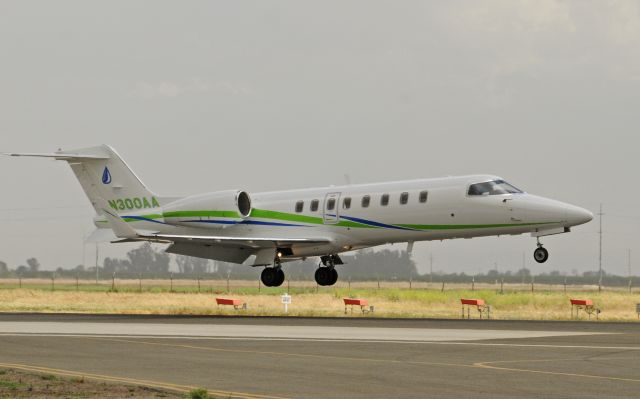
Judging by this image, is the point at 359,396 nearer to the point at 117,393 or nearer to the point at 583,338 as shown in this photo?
the point at 117,393

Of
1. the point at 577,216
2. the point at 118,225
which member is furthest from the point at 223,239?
the point at 577,216

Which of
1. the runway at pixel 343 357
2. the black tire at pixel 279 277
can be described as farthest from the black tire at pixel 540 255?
the black tire at pixel 279 277

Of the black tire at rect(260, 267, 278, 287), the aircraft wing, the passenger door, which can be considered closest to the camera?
the aircraft wing

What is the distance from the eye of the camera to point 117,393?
14812 millimetres

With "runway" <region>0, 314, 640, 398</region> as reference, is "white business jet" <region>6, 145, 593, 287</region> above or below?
above

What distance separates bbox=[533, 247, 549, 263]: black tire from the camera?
34125mm

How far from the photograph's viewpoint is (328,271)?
133ft

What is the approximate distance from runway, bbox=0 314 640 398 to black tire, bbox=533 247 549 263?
9.54 ft

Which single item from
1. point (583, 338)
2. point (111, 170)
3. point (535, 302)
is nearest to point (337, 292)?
point (535, 302)

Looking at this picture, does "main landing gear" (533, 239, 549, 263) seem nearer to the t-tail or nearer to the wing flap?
the wing flap

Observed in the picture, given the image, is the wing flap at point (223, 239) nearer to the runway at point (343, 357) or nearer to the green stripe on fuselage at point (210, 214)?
the green stripe on fuselage at point (210, 214)

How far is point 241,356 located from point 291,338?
16.2 feet

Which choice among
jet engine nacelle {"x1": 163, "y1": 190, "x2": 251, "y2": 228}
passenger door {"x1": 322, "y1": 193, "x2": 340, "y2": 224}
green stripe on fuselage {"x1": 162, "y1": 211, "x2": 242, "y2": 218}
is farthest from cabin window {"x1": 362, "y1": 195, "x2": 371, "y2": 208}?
green stripe on fuselage {"x1": 162, "y1": 211, "x2": 242, "y2": 218}

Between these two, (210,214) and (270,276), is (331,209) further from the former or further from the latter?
(210,214)
